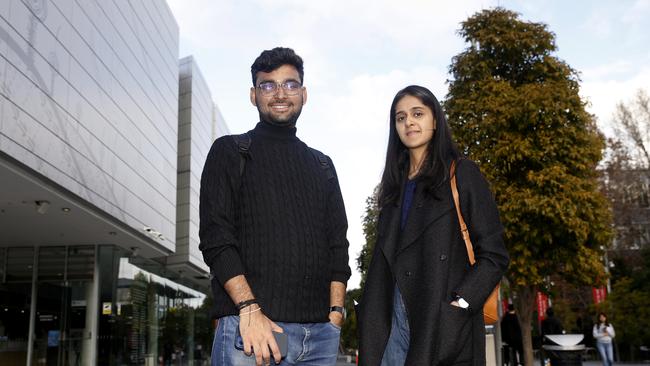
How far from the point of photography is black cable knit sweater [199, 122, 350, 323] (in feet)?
8.91

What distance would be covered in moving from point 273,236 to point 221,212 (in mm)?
249

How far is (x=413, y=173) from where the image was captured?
124 inches

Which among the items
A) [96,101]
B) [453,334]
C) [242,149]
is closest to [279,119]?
[242,149]

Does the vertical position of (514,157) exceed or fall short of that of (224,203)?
it exceeds it

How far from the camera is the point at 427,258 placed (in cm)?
278

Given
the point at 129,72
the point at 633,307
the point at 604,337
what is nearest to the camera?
the point at 604,337

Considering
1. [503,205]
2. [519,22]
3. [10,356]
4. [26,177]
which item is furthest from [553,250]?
[10,356]

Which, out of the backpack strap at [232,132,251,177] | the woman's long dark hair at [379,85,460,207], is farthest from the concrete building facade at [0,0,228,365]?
the woman's long dark hair at [379,85,460,207]

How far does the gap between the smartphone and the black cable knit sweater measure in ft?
0.29

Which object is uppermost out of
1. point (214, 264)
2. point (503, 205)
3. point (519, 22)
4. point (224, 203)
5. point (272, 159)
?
point (519, 22)

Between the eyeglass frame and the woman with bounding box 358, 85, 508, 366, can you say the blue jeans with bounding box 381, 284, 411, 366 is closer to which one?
the woman with bounding box 358, 85, 508, 366

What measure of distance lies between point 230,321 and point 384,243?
79cm

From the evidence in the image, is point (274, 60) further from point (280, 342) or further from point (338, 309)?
point (280, 342)

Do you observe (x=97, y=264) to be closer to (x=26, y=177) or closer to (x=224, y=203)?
(x=26, y=177)
